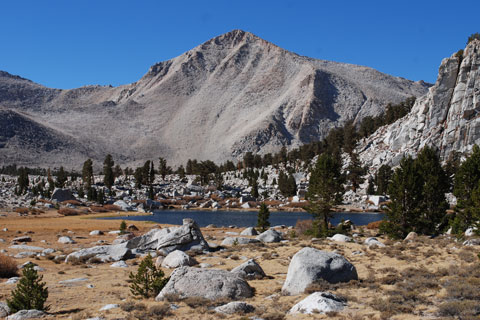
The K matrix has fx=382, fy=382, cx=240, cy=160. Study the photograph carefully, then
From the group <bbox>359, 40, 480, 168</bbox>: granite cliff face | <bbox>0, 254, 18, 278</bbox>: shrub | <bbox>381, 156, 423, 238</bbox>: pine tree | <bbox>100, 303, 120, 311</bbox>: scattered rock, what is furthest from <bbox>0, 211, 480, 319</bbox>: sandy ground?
<bbox>359, 40, 480, 168</bbox>: granite cliff face

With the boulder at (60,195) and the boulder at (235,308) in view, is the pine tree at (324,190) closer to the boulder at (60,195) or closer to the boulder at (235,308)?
the boulder at (235,308)

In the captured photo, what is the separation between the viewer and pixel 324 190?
38594mm

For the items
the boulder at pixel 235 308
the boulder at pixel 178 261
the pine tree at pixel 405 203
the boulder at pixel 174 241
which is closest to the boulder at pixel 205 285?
the boulder at pixel 235 308

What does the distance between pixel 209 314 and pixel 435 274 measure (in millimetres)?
10163

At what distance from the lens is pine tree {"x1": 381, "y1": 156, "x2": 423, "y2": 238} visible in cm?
3641

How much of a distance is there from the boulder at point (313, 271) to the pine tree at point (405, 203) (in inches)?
877

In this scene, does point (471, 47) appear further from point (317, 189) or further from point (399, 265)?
point (399, 265)

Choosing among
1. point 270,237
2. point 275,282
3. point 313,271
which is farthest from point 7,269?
point 270,237

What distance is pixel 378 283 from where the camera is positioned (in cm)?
1574

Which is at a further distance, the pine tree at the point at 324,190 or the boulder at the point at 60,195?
the boulder at the point at 60,195

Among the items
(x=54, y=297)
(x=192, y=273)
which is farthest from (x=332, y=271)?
(x=54, y=297)

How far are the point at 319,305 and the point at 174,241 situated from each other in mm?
17942

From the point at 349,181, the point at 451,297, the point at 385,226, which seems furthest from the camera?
the point at 349,181

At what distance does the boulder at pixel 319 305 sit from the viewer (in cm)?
1202
